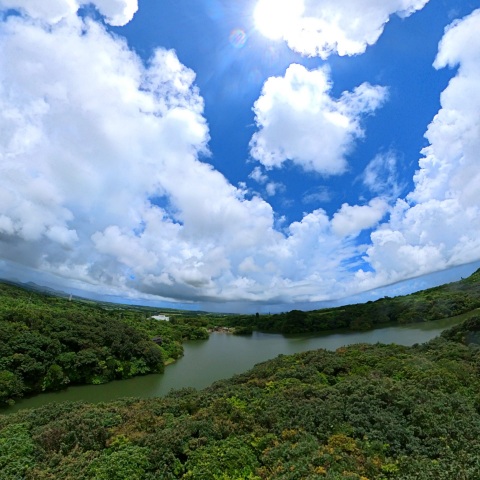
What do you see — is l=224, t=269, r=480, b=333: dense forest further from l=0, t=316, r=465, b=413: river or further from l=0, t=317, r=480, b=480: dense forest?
l=0, t=317, r=480, b=480: dense forest

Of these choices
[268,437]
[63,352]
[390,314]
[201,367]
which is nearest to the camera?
[268,437]

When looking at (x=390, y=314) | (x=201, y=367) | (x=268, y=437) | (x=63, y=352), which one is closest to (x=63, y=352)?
(x=63, y=352)

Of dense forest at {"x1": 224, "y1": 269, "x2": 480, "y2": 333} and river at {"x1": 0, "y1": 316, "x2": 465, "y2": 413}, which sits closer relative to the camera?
river at {"x1": 0, "y1": 316, "x2": 465, "y2": 413}

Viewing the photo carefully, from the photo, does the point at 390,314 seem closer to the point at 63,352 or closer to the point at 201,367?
the point at 201,367

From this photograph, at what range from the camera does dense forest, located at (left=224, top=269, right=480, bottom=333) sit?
5153 cm

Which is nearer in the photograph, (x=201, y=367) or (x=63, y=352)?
(x=63, y=352)

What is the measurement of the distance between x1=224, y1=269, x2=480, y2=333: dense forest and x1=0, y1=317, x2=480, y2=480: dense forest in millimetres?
48130

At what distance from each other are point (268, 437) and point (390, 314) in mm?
59608

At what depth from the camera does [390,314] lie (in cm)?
5947

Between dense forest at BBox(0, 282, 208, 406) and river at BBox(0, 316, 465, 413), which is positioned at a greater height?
dense forest at BBox(0, 282, 208, 406)

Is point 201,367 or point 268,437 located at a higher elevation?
point 268,437

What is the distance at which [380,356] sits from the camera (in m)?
17.3

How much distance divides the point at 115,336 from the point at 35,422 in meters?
19.8

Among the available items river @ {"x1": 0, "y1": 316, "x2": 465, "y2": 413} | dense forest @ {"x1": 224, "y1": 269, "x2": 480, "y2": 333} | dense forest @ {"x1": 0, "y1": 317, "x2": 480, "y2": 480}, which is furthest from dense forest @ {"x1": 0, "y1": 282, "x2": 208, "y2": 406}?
dense forest @ {"x1": 224, "y1": 269, "x2": 480, "y2": 333}
